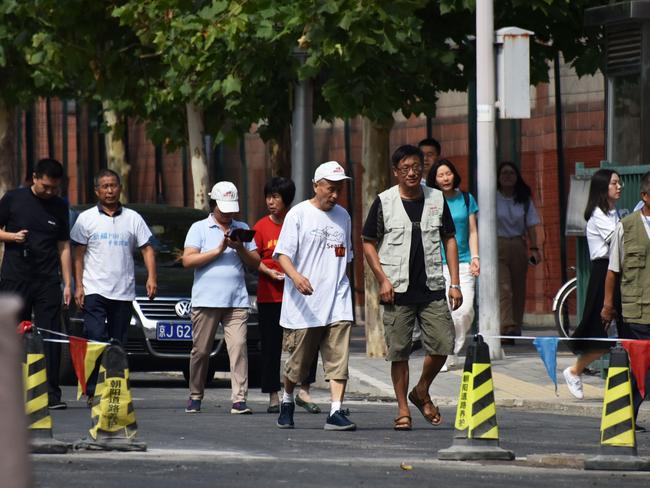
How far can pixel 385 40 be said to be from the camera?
49.3ft

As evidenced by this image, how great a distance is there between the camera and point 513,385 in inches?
499

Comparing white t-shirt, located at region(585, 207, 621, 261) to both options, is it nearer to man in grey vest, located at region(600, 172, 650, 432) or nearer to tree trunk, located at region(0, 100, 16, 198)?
man in grey vest, located at region(600, 172, 650, 432)

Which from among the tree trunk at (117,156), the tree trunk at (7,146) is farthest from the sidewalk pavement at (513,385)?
the tree trunk at (7,146)

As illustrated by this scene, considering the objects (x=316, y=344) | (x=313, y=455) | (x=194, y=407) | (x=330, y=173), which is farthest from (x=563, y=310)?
(x=313, y=455)

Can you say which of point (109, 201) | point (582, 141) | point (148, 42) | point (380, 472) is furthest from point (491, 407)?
point (582, 141)

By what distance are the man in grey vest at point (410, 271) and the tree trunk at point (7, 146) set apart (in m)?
21.9

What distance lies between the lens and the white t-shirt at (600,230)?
11.4m

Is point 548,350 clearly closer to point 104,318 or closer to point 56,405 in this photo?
point 104,318

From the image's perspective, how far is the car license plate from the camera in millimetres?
13836

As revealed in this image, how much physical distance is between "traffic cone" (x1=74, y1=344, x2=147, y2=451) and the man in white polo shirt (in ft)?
10.6

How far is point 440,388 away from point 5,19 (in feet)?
42.4

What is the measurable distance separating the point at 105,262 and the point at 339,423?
2.77 meters

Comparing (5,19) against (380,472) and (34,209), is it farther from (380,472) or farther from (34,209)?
(380,472)

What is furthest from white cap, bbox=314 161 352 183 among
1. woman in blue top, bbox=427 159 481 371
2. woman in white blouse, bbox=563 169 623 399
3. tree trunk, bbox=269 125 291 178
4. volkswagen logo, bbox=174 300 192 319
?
tree trunk, bbox=269 125 291 178
